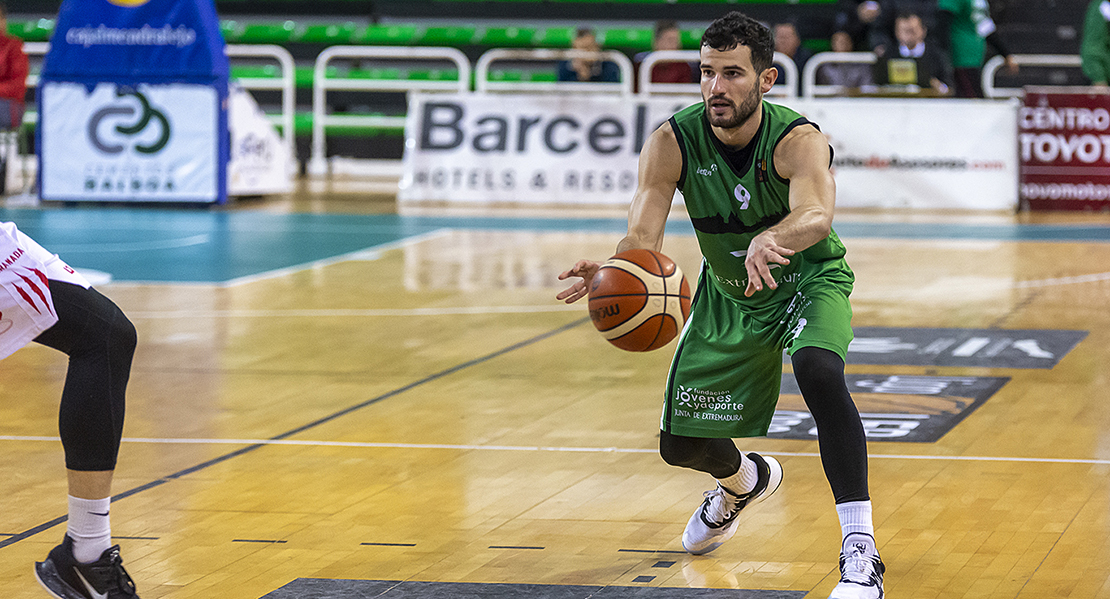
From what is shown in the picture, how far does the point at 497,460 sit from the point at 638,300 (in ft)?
5.35

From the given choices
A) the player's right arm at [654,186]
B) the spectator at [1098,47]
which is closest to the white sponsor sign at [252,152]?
the spectator at [1098,47]

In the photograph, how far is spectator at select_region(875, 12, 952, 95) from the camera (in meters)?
16.7

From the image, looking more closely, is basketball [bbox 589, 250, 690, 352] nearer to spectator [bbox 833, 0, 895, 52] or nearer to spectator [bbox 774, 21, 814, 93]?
spectator [bbox 833, 0, 895, 52]

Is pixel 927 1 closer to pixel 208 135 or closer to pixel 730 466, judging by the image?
pixel 208 135

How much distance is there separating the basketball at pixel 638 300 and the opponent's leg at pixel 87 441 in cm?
140

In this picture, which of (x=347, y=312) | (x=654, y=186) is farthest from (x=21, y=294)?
(x=347, y=312)

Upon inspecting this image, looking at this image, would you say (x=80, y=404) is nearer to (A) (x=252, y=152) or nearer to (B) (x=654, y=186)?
(B) (x=654, y=186)

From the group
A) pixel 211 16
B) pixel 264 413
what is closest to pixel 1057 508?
pixel 264 413

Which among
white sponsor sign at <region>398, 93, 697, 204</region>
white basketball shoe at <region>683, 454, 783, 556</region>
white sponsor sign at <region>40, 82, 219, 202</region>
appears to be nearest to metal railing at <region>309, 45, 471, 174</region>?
white sponsor sign at <region>398, 93, 697, 204</region>

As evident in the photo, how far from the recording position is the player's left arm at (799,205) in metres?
4.03

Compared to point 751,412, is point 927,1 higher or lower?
higher

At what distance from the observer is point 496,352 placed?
27.9 feet

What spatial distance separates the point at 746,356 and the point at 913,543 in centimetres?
82

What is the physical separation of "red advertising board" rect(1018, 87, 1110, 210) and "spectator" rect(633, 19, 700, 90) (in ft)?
13.5
